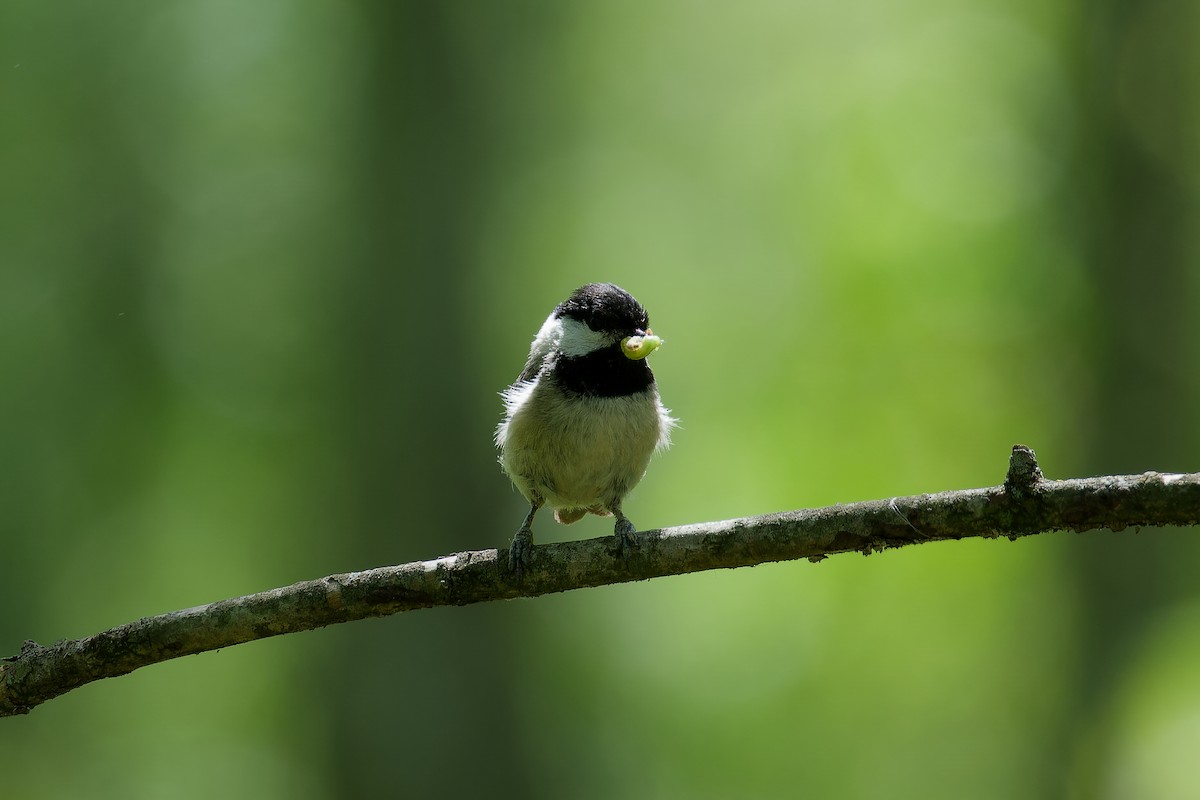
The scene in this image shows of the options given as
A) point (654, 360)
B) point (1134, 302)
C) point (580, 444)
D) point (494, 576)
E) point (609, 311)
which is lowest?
point (654, 360)

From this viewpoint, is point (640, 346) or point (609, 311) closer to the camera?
point (640, 346)

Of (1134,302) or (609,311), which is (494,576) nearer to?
(609,311)

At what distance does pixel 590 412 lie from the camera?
160 inches

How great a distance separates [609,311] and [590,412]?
440mm

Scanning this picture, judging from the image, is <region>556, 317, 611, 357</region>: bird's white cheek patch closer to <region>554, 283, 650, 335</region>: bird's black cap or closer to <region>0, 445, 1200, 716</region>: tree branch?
<region>554, 283, 650, 335</region>: bird's black cap

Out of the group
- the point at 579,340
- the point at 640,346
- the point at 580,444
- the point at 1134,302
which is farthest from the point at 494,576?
the point at 1134,302

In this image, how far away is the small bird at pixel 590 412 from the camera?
13.4ft

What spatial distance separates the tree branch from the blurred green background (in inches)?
166

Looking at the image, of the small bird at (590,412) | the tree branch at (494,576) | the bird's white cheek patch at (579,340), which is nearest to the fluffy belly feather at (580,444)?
the small bird at (590,412)

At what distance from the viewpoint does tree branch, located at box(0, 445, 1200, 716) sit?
8.48 ft

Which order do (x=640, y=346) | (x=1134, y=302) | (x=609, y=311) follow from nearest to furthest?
(x=640, y=346), (x=609, y=311), (x=1134, y=302)

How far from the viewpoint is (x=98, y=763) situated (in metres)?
9.27

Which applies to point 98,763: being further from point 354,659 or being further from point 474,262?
point 474,262

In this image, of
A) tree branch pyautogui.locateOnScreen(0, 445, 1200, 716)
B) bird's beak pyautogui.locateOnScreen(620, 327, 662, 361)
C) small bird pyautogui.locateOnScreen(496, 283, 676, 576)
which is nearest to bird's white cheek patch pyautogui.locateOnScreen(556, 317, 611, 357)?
small bird pyautogui.locateOnScreen(496, 283, 676, 576)
